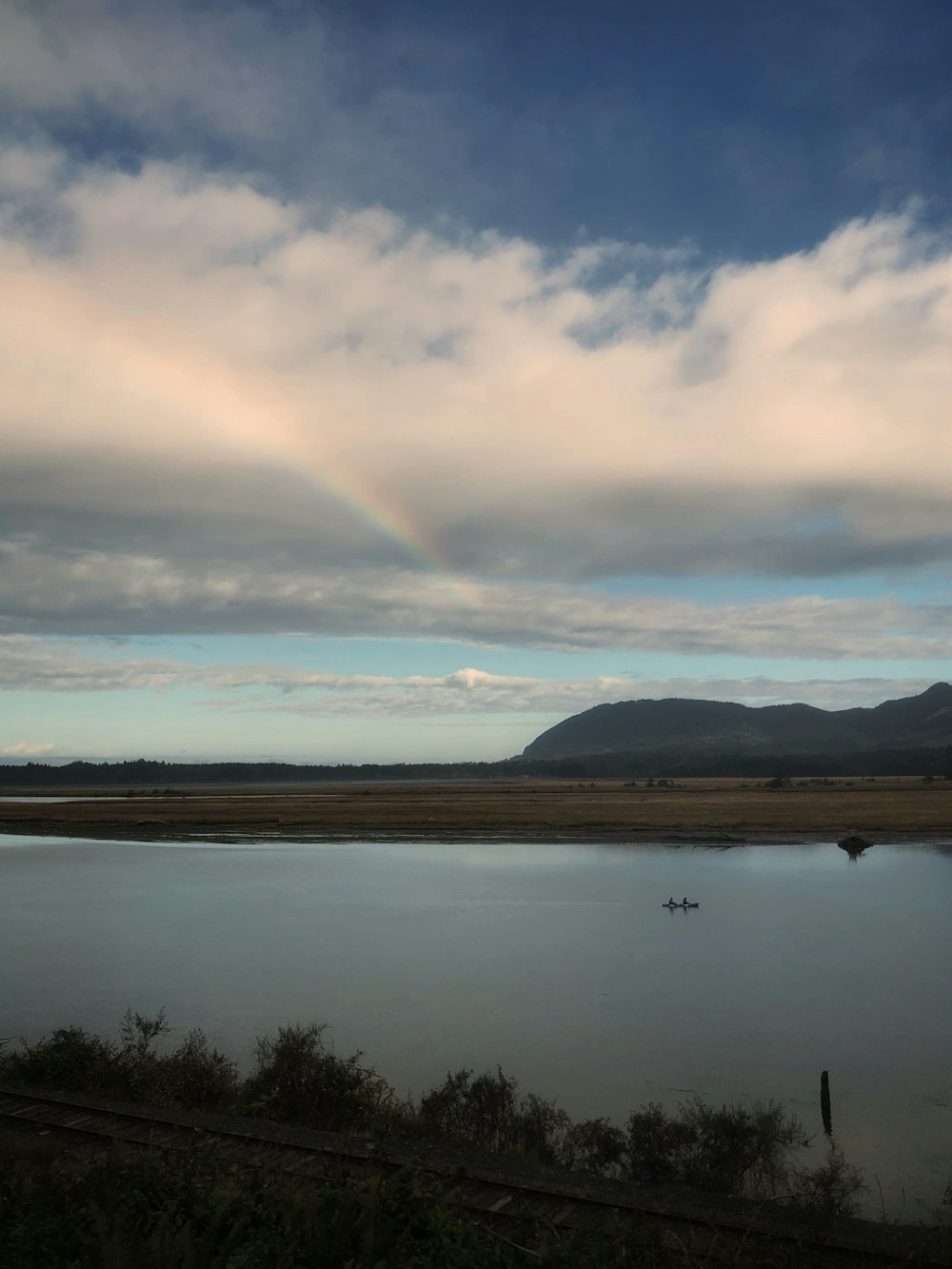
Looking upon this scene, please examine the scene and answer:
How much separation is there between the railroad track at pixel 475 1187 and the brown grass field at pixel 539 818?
53871mm

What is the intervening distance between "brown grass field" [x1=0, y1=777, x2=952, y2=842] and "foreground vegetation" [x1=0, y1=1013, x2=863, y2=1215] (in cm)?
5104

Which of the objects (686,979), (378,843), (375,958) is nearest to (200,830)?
(378,843)

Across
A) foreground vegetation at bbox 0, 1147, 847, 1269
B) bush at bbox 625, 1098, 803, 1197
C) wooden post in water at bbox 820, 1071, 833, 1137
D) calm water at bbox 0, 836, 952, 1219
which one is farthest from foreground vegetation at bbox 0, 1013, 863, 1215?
foreground vegetation at bbox 0, 1147, 847, 1269

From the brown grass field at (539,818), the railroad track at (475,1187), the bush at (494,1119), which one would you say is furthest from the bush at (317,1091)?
the brown grass field at (539,818)

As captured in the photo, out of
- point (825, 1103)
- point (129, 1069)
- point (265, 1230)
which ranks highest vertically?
point (265, 1230)

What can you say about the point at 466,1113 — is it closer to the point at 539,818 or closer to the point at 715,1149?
the point at 715,1149

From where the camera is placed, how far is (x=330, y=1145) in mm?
12727

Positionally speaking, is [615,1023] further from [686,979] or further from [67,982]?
[67,982]

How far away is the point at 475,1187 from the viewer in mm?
11484

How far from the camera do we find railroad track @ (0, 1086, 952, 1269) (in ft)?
32.7

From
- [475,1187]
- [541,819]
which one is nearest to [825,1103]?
[475,1187]

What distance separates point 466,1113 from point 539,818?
65950 millimetres

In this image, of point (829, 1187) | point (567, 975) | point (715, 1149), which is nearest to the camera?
point (829, 1187)

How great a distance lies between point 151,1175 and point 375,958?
17675 mm
